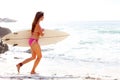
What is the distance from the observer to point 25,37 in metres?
10.4

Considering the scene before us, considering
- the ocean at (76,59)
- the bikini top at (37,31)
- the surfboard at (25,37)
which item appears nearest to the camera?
the bikini top at (37,31)

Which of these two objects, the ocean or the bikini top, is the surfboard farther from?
the bikini top


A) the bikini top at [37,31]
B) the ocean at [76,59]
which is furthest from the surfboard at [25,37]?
the bikini top at [37,31]

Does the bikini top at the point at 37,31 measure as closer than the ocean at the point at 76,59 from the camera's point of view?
Yes

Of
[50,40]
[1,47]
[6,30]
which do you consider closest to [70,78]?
[50,40]

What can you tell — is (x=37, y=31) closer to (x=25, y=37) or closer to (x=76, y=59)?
(x=25, y=37)

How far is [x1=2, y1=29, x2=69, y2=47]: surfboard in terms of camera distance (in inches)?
412

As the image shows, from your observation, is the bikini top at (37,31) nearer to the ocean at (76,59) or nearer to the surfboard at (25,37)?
the surfboard at (25,37)

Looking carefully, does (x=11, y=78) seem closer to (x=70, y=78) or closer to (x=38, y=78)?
(x=38, y=78)

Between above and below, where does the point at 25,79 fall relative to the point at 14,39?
below

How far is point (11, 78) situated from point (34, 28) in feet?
5.12

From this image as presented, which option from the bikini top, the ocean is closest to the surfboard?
the ocean

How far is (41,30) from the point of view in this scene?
30.8 ft

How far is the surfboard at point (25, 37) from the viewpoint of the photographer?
34.3 ft
